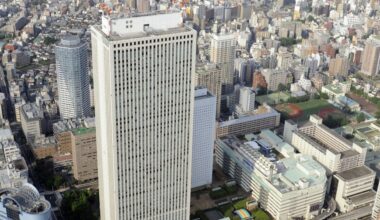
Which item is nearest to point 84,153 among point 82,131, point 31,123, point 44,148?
point 82,131

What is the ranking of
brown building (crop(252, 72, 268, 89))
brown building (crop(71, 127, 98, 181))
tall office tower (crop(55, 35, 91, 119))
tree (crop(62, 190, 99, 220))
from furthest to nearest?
brown building (crop(252, 72, 268, 89)) → tall office tower (crop(55, 35, 91, 119)) → brown building (crop(71, 127, 98, 181)) → tree (crop(62, 190, 99, 220))

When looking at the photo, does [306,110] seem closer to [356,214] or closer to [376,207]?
[356,214]

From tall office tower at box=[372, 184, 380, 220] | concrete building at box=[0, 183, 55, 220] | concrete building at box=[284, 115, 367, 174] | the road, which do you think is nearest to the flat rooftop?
concrete building at box=[284, 115, 367, 174]

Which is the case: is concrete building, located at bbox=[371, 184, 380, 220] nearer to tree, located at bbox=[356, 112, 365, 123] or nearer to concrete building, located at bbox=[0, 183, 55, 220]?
tree, located at bbox=[356, 112, 365, 123]

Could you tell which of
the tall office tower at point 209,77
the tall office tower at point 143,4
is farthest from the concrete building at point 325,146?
the tall office tower at point 143,4

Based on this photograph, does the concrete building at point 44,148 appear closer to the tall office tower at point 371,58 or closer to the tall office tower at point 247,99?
the tall office tower at point 247,99

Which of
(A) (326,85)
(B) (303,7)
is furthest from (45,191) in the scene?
(B) (303,7)
